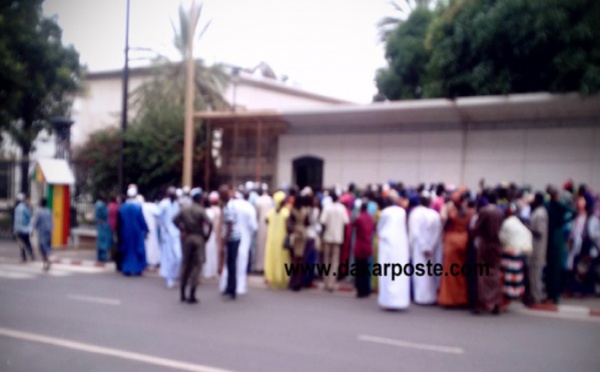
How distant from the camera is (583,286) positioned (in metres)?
11.8

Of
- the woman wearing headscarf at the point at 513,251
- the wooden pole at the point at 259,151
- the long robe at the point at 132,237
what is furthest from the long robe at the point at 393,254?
the wooden pole at the point at 259,151

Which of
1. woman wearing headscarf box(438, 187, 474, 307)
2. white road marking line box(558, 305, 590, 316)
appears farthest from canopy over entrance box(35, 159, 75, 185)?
white road marking line box(558, 305, 590, 316)

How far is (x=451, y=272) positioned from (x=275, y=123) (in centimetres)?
1035

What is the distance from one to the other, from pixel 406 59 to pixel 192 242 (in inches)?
663

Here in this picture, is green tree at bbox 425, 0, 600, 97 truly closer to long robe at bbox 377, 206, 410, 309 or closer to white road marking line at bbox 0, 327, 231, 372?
long robe at bbox 377, 206, 410, 309

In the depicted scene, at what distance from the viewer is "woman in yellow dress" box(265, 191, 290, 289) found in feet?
41.2

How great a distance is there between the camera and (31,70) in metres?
13.6

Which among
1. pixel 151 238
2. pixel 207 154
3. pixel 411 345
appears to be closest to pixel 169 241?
pixel 151 238

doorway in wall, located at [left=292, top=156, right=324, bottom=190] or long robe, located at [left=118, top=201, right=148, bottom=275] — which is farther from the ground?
doorway in wall, located at [left=292, top=156, right=324, bottom=190]

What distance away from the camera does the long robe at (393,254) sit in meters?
10.4

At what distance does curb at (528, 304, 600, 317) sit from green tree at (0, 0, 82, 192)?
8.47 metres

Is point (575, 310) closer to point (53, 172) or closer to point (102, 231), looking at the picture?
point (102, 231)

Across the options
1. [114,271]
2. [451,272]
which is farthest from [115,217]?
[451,272]

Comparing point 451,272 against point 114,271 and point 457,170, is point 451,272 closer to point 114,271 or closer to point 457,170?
point 457,170
